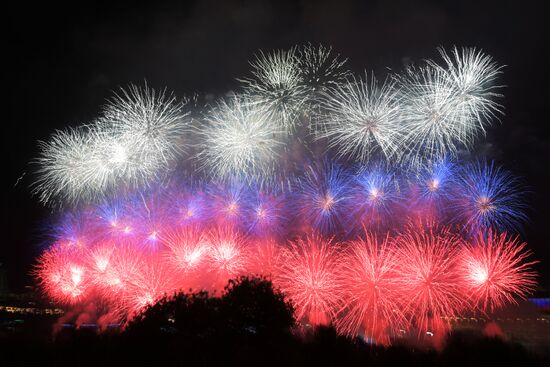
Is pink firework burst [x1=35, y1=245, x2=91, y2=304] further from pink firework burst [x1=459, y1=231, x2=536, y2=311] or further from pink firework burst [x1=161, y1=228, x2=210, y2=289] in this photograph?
pink firework burst [x1=459, y1=231, x2=536, y2=311]

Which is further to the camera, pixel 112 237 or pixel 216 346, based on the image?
pixel 112 237

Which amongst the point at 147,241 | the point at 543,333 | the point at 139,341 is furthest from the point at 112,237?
the point at 543,333

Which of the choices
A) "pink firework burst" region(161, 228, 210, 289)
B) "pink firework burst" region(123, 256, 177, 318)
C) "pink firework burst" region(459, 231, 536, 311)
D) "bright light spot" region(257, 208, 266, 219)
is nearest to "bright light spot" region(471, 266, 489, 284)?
"pink firework burst" region(459, 231, 536, 311)

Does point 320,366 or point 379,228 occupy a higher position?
point 379,228

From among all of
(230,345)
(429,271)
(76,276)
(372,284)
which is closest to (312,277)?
(372,284)

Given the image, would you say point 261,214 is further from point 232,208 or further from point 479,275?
point 479,275

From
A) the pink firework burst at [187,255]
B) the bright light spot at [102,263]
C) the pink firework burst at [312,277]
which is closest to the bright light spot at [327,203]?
the pink firework burst at [312,277]

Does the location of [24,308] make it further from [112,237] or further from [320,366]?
[320,366]
